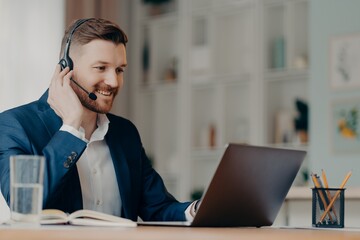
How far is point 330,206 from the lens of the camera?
1.95 m

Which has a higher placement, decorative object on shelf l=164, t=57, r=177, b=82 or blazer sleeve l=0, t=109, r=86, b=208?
decorative object on shelf l=164, t=57, r=177, b=82

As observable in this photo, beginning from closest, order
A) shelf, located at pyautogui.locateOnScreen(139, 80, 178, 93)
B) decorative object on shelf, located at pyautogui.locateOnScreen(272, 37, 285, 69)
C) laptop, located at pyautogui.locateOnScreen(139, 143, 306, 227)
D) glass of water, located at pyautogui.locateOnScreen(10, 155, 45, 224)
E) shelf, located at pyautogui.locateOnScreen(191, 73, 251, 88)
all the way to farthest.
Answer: glass of water, located at pyautogui.locateOnScreen(10, 155, 45, 224)
laptop, located at pyautogui.locateOnScreen(139, 143, 306, 227)
decorative object on shelf, located at pyautogui.locateOnScreen(272, 37, 285, 69)
shelf, located at pyautogui.locateOnScreen(191, 73, 251, 88)
shelf, located at pyautogui.locateOnScreen(139, 80, 178, 93)

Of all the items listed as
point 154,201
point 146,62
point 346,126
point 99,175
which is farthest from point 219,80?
point 99,175

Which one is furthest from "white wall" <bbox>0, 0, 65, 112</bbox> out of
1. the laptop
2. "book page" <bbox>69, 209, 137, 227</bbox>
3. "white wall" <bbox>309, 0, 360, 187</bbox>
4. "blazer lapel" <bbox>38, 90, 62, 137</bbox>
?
"book page" <bbox>69, 209, 137, 227</bbox>

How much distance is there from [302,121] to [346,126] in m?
0.69

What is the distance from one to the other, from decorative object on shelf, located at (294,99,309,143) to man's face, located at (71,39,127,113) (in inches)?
133

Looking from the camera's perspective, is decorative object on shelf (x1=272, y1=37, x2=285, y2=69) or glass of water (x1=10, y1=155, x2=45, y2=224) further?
decorative object on shelf (x1=272, y1=37, x2=285, y2=69)

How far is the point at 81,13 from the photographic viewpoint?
18.6 ft

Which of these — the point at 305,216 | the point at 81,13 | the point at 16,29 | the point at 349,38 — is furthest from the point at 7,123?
the point at 81,13

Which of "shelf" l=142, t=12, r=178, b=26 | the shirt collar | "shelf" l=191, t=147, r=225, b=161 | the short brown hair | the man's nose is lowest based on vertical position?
"shelf" l=191, t=147, r=225, b=161

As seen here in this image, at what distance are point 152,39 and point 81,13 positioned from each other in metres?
0.95

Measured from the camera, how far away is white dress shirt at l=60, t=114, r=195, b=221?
2252 millimetres

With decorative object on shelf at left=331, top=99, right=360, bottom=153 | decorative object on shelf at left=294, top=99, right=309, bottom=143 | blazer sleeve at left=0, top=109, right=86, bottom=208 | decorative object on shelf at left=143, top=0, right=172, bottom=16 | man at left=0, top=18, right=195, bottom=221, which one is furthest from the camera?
decorative object on shelf at left=143, top=0, right=172, bottom=16

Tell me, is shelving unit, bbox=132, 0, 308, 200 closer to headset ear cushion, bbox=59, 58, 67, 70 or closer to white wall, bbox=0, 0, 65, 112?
white wall, bbox=0, 0, 65, 112
